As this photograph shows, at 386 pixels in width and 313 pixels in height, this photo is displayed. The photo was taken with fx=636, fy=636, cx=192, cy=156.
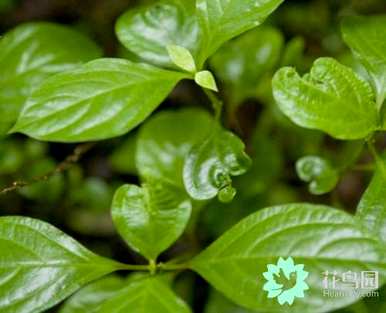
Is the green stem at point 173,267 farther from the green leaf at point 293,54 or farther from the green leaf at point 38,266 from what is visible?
the green leaf at point 293,54

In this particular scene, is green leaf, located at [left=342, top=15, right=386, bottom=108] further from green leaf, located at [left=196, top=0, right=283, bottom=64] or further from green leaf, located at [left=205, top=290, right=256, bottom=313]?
green leaf, located at [left=205, top=290, right=256, bottom=313]

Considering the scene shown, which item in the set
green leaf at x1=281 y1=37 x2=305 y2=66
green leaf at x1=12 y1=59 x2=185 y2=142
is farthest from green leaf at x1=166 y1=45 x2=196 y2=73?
green leaf at x1=281 y1=37 x2=305 y2=66

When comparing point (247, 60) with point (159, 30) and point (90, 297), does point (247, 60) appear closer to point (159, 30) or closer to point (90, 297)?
point (159, 30)

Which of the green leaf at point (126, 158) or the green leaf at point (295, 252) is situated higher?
the green leaf at point (295, 252)

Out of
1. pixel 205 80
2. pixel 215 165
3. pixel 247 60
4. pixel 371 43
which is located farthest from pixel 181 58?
pixel 247 60

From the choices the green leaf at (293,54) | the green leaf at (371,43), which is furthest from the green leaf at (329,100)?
the green leaf at (293,54)

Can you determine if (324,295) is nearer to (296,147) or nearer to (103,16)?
(296,147)
